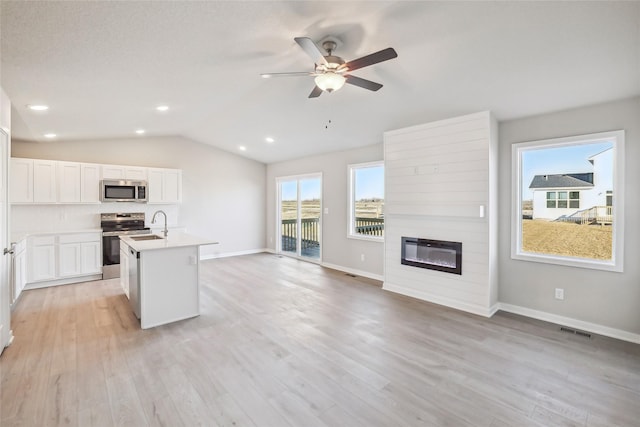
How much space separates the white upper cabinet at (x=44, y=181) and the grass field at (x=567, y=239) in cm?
A: 755

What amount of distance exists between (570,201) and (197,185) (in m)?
7.13

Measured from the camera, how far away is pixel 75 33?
2.10 metres

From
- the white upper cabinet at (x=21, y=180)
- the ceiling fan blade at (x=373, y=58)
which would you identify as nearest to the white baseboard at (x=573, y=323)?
the ceiling fan blade at (x=373, y=58)

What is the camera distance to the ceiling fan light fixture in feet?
8.18

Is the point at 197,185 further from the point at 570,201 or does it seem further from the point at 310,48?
the point at 570,201

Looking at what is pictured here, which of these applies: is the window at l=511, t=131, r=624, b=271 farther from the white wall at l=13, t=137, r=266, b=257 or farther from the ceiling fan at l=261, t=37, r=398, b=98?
the white wall at l=13, t=137, r=266, b=257

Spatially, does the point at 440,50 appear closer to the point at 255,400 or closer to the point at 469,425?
the point at 469,425

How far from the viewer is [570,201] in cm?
358

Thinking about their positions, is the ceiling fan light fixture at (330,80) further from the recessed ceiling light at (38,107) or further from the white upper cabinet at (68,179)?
the white upper cabinet at (68,179)

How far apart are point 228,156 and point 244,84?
4206 millimetres

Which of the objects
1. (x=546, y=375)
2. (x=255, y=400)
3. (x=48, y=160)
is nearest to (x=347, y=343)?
(x=255, y=400)

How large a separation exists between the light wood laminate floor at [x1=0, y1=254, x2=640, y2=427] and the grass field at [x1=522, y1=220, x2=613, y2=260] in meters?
0.93

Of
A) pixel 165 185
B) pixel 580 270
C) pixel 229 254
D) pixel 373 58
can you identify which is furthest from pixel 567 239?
pixel 165 185

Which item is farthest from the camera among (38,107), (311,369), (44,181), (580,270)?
(44,181)
